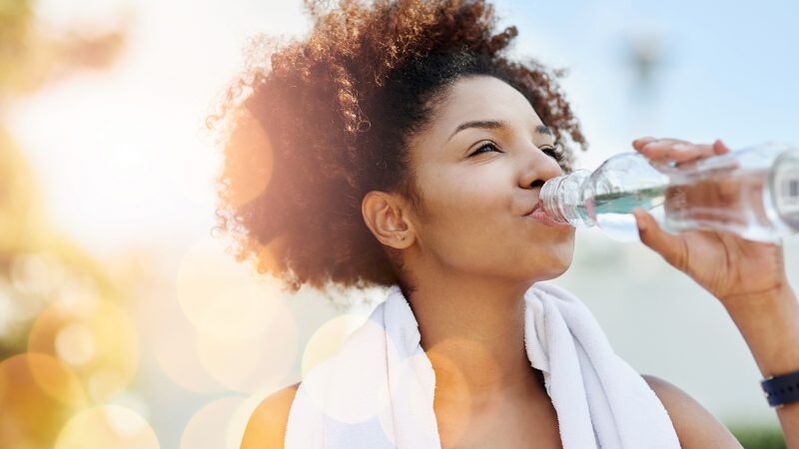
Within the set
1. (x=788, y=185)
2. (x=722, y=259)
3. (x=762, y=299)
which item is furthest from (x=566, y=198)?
(x=788, y=185)

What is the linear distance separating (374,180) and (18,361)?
193 inches

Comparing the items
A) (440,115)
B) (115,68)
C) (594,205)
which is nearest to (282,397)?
(440,115)

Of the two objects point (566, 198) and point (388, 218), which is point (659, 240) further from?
point (388, 218)

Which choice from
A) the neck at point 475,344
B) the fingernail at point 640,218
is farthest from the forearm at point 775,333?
the neck at point 475,344

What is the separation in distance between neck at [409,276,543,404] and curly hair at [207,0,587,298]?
0.29 metres

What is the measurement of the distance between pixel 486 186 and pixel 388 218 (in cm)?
48

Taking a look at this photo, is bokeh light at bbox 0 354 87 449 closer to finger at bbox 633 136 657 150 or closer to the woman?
the woman

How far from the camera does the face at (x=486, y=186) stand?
2188mm

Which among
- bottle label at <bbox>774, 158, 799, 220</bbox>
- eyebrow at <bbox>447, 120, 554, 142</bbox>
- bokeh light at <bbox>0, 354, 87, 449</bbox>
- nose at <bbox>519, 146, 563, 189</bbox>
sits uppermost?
bokeh light at <bbox>0, 354, 87, 449</bbox>

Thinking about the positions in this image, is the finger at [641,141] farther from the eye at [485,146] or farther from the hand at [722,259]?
the eye at [485,146]

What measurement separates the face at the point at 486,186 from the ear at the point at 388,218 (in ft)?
0.15

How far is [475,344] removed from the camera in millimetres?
2488

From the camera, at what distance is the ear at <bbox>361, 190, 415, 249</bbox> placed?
2.56 m

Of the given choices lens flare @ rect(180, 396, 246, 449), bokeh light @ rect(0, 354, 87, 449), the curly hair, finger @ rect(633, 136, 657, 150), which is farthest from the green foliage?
finger @ rect(633, 136, 657, 150)
